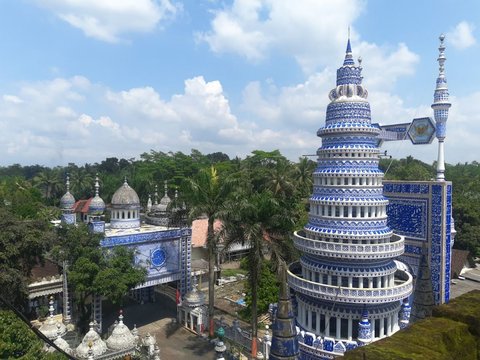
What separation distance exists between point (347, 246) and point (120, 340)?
44.6ft

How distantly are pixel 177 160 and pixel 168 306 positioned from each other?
47.9 metres

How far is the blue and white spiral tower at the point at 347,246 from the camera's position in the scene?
19062 millimetres

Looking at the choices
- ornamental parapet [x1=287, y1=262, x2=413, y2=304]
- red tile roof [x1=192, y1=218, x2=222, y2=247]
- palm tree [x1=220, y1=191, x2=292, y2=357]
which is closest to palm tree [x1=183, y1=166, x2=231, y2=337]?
palm tree [x1=220, y1=191, x2=292, y2=357]

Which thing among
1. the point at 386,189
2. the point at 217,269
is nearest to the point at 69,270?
Result: the point at 217,269

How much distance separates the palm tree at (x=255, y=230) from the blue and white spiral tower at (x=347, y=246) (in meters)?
2.03

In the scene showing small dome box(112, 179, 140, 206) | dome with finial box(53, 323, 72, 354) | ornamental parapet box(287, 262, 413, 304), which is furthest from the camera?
small dome box(112, 179, 140, 206)

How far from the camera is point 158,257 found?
93.2 feet

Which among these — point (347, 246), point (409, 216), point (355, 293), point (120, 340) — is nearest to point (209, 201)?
point (120, 340)

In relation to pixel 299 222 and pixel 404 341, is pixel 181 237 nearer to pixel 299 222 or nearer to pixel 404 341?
pixel 299 222

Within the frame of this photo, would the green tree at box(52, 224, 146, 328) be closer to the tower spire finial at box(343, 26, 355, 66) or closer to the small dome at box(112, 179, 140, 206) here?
the small dome at box(112, 179, 140, 206)

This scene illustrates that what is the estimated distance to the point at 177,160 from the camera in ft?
253

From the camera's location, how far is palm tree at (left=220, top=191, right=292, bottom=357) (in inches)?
878

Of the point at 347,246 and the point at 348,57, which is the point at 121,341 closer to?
the point at 347,246

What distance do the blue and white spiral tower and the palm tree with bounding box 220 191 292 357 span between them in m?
2.03
